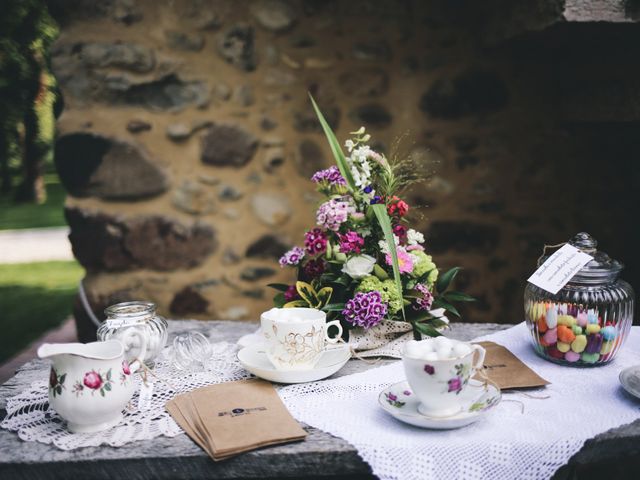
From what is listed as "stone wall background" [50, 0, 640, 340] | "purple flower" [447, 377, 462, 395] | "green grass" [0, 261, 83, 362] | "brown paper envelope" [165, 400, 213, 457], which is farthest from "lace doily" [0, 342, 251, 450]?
"green grass" [0, 261, 83, 362]

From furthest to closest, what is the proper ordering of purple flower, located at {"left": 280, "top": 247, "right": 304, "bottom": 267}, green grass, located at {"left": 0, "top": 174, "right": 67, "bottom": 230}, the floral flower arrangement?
green grass, located at {"left": 0, "top": 174, "right": 67, "bottom": 230}
purple flower, located at {"left": 280, "top": 247, "right": 304, "bottom": 267}
the floral flower arrangement

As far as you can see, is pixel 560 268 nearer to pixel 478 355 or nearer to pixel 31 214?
pixel 478 355

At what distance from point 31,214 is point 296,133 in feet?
25.6

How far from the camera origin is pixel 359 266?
1353mm

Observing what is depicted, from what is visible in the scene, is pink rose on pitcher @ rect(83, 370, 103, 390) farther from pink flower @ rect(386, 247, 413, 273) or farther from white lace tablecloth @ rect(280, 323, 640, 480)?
pink flower @ rect(386, 247, 413, 273)

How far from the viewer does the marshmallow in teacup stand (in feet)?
3.33

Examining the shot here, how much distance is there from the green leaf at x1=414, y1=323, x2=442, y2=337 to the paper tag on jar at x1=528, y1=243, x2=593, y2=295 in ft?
0.78

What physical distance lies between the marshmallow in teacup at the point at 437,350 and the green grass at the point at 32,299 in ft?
9.66

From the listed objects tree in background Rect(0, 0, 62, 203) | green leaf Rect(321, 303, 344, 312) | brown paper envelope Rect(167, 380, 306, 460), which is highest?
tree in background Rect(0, 0, 62, 203)

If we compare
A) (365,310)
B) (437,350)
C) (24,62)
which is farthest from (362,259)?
(24,62)

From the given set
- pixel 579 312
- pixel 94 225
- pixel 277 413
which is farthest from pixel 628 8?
pixel 94 225

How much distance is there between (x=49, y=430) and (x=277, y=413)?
1.30 feet

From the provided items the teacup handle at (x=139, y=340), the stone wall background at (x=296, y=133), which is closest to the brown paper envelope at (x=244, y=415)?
the teacup handle at (x=139, y=340)

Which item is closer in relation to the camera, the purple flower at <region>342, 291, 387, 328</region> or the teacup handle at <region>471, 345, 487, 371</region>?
the teacup handle at <region>471, 345, 487, 371</region>
